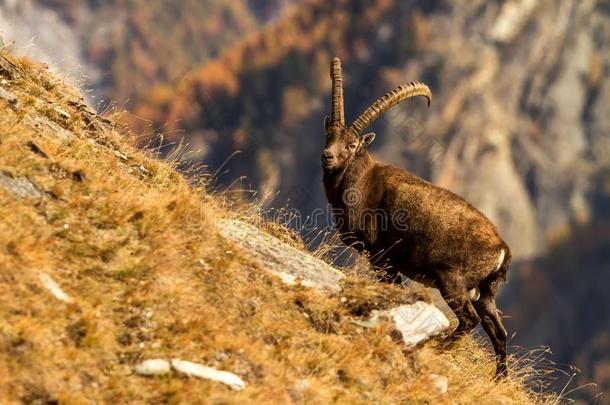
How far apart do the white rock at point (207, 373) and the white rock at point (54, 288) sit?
4.57 feet

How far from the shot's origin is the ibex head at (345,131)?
1658cm

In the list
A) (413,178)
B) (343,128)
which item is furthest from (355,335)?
(343,128)

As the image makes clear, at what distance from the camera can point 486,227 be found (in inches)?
586

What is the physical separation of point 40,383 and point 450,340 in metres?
7.45

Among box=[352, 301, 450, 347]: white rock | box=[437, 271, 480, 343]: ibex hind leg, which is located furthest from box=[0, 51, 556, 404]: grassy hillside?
box=[437, 271, 480, 343]: ibex hind leg

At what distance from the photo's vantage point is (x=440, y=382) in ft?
39.3

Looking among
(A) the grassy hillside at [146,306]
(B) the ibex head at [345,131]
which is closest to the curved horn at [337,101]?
(B) the ibex head at [345,131]

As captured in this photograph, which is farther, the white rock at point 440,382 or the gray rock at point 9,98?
the gray rock at point 9,98


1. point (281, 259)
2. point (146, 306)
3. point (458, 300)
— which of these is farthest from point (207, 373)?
point (458, 300)

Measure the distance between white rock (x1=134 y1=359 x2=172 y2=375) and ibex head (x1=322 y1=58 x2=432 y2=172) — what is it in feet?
24.8

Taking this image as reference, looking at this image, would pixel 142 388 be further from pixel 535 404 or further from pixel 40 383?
pixel 535 404

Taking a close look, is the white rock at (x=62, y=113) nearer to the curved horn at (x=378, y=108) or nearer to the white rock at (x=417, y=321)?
the curved horn at (x=378, y=108)

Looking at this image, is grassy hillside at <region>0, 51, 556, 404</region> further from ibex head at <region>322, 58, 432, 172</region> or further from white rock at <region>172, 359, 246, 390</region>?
ibex head at <region>322, 58, 432, 172</region>

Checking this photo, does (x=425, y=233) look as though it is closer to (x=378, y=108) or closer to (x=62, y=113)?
(x=378, y=108)
